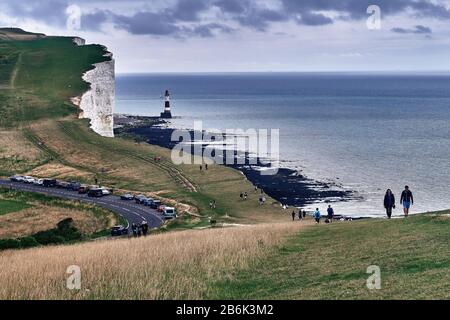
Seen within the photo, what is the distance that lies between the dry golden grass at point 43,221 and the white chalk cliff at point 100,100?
2271 inches

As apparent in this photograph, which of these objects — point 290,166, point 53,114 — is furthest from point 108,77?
point 290,166

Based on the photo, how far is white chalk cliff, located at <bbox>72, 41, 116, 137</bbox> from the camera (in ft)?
390

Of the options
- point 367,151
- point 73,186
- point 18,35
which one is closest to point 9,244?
point 73,186

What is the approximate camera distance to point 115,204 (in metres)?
61.5

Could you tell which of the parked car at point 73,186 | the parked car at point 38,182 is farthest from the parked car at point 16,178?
the parked car at point 73,186

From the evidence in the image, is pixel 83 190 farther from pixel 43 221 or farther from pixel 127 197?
pixel 43 221

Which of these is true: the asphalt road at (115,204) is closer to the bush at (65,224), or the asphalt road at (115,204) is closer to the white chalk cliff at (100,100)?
the bush at (65,224)

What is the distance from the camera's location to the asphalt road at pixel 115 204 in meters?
53.8

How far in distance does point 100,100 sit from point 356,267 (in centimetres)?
11129

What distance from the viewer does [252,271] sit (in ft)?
62.3

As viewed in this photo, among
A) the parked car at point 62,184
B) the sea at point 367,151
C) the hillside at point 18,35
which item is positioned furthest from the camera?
the hillside at point 18,35

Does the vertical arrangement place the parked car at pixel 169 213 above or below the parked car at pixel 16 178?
below

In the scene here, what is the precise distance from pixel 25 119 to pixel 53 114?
225 inches
